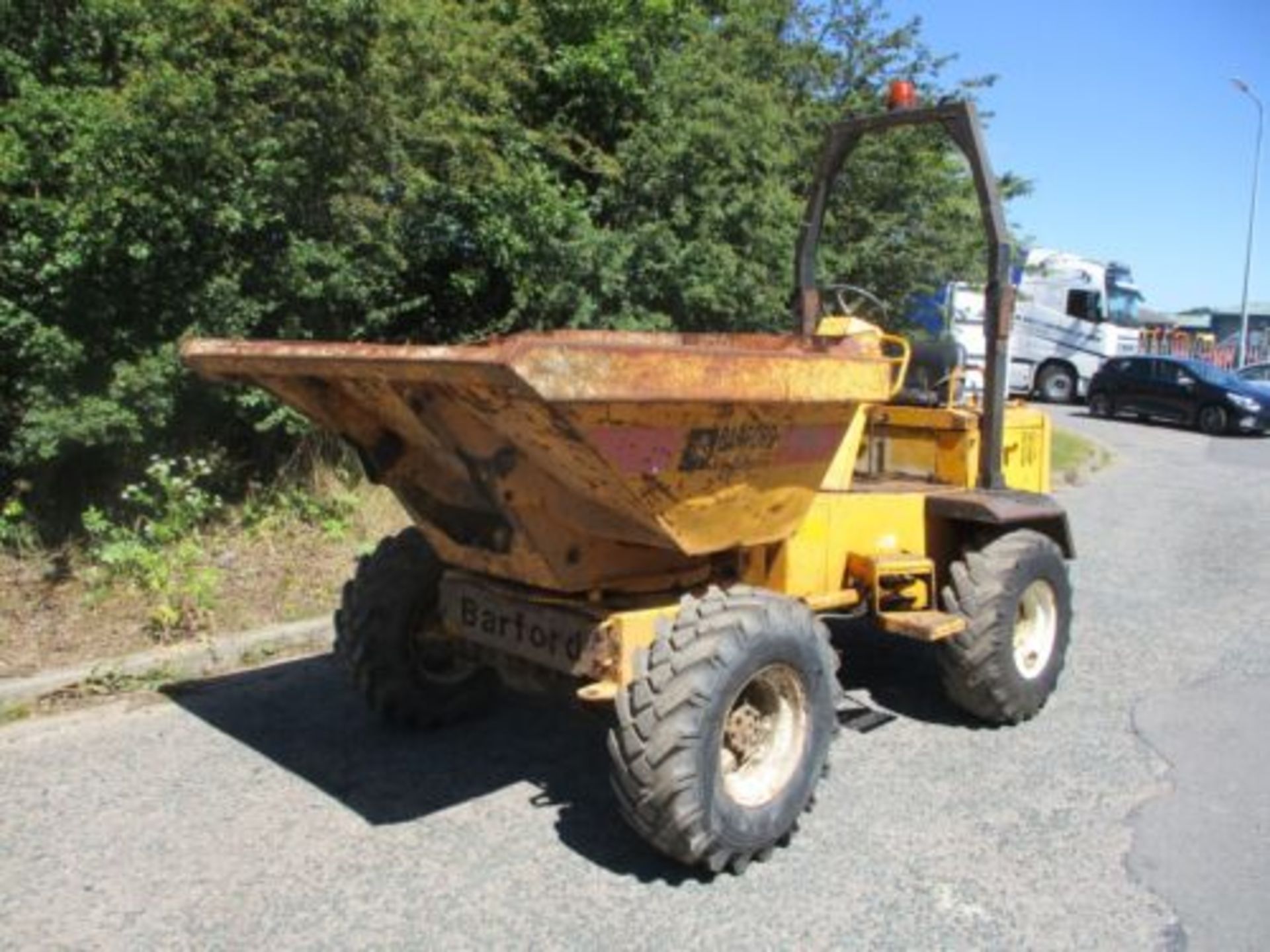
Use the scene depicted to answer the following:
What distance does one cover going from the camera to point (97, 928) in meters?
3.43

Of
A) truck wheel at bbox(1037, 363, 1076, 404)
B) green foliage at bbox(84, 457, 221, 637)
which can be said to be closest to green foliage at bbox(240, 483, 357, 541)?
green foliage at bbox(84, 457, 221, 637)

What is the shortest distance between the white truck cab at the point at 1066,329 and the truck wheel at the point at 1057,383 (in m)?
0.02

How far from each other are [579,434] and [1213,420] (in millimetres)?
22896

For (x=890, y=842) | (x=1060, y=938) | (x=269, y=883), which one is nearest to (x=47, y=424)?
(x=269, y=883)

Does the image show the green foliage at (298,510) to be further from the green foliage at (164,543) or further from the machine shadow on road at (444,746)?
the machine shadow on road at (444,746)

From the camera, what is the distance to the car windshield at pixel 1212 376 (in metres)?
23.1

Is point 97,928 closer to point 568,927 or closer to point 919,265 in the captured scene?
point 568,927

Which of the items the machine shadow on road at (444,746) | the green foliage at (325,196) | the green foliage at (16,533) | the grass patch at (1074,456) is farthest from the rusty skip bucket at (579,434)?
the grass patch at (1074,456)

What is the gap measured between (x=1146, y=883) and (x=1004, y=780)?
88 cm

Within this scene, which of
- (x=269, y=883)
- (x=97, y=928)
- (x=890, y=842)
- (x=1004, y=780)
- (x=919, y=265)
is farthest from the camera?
(x=919, y=265)

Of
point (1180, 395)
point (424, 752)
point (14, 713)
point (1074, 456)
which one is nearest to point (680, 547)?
point (424, 752)

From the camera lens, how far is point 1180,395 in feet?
76.8

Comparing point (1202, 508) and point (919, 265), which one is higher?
point (919, 265)

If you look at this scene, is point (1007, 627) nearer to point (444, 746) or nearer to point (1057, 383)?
point (444, 746)
